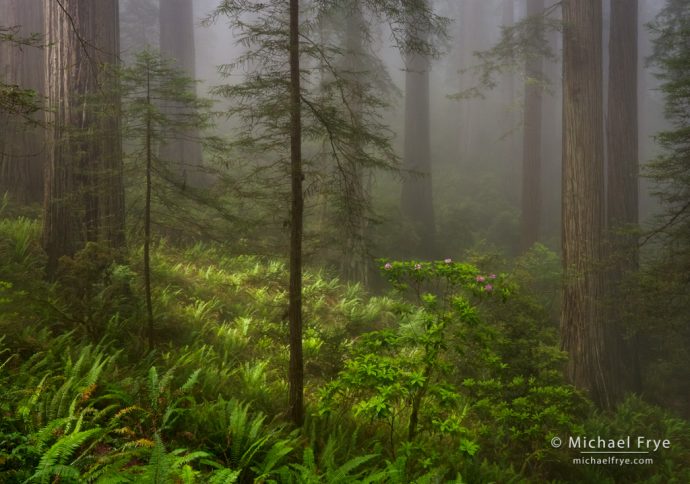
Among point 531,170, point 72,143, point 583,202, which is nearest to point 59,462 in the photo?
point 72,143

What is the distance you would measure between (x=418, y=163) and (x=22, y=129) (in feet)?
46.8

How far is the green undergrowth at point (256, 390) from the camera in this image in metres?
3.89

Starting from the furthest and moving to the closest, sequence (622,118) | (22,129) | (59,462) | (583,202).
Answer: (622,118) → (583,202) → (22,129) → (59,462)

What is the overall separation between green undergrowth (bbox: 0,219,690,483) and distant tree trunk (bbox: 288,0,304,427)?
0.61 ft

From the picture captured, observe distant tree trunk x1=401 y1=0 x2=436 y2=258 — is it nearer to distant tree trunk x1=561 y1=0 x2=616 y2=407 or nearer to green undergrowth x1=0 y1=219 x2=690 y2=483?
distant tree trunk x1=561 y1=0 x2=616 y2=407

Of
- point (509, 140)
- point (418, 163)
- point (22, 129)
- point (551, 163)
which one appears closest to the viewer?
point (22, 129)

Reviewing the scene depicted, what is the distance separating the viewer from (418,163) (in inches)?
763

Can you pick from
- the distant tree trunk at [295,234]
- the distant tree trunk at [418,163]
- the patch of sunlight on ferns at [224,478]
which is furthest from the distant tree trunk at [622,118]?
the patch of sunlight on ferns at [224,478]

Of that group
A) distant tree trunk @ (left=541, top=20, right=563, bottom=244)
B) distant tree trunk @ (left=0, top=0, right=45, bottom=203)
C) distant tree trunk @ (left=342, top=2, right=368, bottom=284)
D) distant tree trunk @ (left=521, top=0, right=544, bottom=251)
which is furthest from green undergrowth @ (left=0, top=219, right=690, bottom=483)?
distant tree trunk @ (left=541, top=20, right=563, bottom=244)

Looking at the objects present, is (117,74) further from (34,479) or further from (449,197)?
(449,197)

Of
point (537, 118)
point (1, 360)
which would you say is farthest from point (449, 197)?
point (1, 360)

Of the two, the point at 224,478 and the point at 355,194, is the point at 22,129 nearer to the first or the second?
the point at 355,194

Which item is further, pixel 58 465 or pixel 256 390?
pixel 256 390

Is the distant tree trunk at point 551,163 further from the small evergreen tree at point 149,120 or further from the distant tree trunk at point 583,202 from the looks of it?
the small evergreen tree at point 149,120
